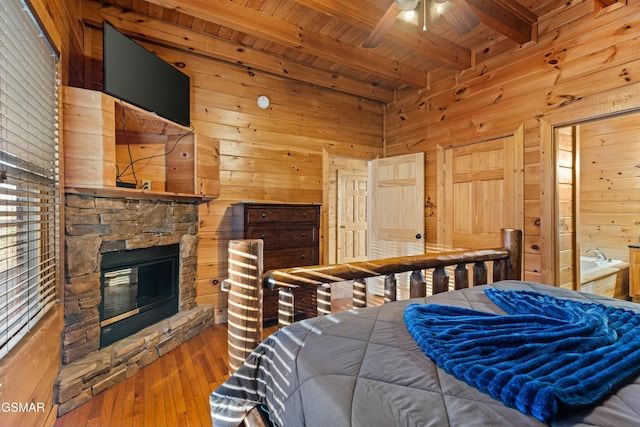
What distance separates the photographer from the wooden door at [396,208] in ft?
12.4

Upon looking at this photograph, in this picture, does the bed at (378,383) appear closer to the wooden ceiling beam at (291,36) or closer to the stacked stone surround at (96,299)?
the stacked stone surround at (96,299)

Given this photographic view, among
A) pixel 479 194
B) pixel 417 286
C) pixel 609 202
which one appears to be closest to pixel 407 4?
pixel 417 286

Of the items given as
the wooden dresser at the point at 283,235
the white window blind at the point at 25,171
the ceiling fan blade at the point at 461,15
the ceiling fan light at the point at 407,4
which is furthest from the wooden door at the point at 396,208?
the white window blind at the point at 25,171

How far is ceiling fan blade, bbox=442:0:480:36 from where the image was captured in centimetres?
193

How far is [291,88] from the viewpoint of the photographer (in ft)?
12.2

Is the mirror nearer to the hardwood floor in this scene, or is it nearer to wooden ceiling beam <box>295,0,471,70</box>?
wooden ceiling beam <box>295,0,471,70</box>

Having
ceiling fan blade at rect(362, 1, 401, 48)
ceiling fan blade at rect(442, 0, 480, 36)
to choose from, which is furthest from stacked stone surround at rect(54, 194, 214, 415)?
ceiling fan blade at rect(442, 0, 480, 36)

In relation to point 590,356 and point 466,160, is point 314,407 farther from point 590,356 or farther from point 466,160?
point 466,160

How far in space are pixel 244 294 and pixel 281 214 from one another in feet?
6.55

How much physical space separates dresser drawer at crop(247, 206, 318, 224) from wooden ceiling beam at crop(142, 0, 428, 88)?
61.4 inches

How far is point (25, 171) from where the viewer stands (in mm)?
1428

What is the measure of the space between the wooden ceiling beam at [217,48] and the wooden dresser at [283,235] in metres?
1.56

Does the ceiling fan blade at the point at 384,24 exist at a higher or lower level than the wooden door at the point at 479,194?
higher

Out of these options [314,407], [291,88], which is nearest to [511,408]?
[314,407]
